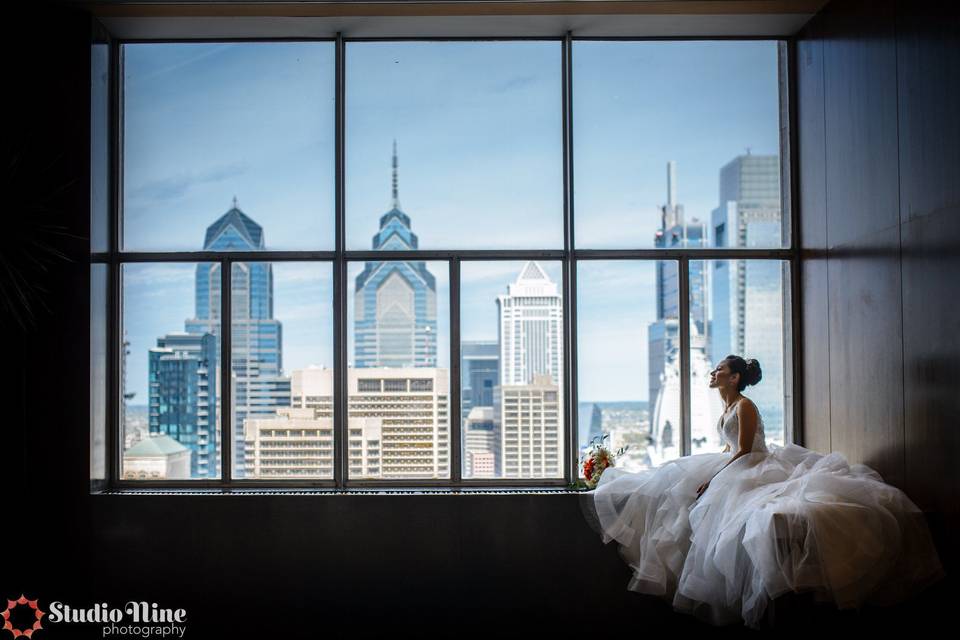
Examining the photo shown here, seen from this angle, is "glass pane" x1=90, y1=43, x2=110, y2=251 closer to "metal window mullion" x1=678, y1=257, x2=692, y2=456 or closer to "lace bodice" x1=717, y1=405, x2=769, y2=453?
"metal window mullion" x1=678, y1=257, x2=692, y2=456

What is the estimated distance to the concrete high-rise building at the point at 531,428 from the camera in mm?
5863

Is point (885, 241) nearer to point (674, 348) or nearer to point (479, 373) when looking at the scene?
point (674, 348)

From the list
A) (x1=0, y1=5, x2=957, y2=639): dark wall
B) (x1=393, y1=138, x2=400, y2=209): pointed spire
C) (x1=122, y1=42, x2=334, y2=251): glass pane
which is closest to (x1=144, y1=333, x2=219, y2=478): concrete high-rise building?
(x1=0, y1=5, x2=957, y2=639): dark wall

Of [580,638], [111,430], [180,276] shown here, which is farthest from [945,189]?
[111,430]

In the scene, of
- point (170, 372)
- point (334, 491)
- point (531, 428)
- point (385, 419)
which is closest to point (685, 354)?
point (531, 428)

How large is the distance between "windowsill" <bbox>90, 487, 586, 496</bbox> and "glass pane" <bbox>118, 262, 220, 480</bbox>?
0.12m

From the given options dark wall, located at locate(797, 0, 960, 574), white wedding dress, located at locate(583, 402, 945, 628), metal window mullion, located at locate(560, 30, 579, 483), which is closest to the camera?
white wedding dress, located at locate(583, 402, 945, 628)

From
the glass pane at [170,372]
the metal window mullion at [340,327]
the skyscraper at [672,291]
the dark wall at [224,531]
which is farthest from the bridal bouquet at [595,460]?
the glass pane at [170,372]

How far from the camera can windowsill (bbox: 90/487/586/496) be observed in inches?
221

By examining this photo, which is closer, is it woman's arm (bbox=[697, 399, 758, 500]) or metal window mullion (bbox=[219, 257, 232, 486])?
woman's arm (bbox=[697, 399, 758, 500])

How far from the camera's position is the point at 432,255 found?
5.93m

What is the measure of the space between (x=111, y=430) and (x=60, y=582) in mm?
1032

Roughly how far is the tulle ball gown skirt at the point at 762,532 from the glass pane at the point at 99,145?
374 cm

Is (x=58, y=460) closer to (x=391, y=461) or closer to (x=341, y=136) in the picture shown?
(x=391, y=461)
